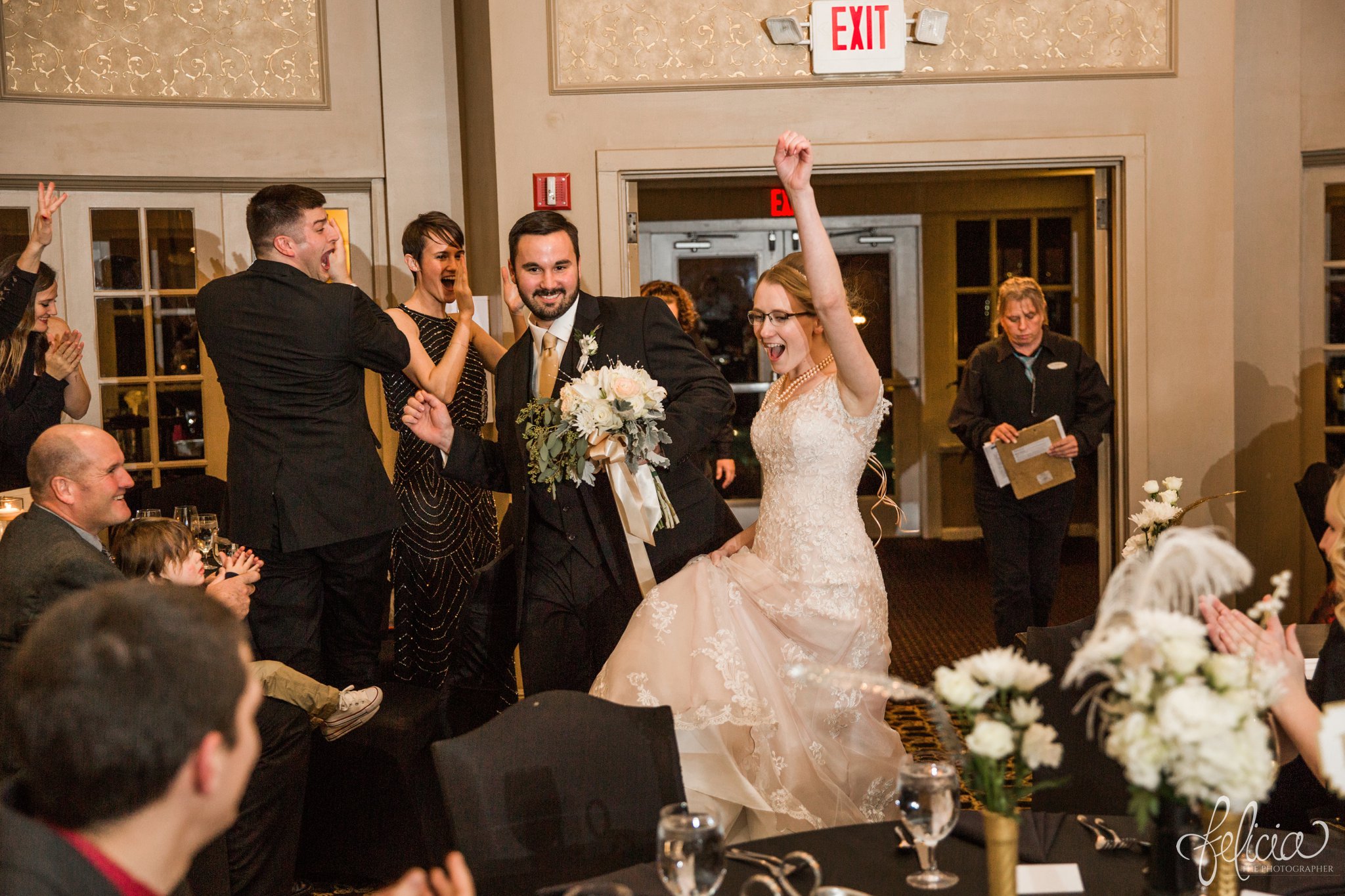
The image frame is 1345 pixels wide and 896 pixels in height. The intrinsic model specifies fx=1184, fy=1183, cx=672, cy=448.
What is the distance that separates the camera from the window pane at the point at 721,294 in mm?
9352

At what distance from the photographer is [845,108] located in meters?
5.44

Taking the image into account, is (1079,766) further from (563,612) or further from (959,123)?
(959,123)

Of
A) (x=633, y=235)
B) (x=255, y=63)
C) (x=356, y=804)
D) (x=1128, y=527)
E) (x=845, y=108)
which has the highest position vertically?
(x=255, y=63)

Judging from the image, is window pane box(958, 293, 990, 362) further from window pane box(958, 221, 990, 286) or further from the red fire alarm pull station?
the red fire alarm pull station

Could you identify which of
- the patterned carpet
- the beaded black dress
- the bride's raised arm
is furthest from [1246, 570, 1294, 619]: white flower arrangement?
the beaded black dress

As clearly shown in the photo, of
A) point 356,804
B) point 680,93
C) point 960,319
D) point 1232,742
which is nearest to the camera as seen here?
point 1232,742

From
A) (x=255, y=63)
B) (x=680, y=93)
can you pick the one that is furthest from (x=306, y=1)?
(x=680, y=93)

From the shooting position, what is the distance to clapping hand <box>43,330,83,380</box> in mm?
4816

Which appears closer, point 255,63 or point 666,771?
point 666,771

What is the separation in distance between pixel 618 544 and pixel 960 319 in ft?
20.5

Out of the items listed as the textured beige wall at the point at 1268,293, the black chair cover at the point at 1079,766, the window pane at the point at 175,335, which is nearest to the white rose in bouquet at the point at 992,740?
the black chair cover at the point at 1079,766

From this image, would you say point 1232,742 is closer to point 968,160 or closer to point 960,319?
point 968,160

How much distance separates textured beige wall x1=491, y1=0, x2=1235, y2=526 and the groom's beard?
1827mm

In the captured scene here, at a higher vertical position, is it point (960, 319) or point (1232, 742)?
point (960, 319)
